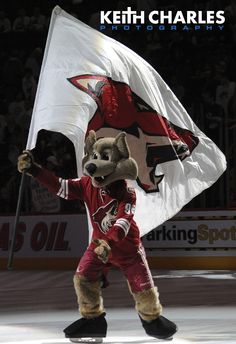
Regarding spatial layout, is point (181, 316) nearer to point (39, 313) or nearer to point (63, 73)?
point (39, 313)

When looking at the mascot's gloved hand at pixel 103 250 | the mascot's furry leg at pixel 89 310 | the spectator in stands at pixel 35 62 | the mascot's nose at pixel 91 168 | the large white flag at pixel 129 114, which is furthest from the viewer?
the spectator in stands at pixel 35 62

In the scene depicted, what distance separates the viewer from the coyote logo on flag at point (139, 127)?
24.7 ft

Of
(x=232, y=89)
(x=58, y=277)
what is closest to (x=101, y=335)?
(x=58, y=277)

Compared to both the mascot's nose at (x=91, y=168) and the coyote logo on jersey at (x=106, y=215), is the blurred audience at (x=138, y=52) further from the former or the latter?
the mascot's nose at (x=91, y=168)

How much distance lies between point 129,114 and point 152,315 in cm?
186

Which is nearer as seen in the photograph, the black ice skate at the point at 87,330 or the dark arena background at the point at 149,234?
the black ice skate at the point at 87,330

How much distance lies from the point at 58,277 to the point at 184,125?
7.41m

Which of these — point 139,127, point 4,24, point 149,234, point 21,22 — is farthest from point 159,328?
point 4,24

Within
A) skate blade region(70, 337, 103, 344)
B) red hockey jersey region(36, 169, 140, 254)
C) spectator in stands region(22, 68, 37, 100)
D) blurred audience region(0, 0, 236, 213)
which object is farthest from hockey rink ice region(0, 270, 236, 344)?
spectator in stands region(22, 68, 37, 100)

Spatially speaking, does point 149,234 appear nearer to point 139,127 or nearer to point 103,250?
point 139,127

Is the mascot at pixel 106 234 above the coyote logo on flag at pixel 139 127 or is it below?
below

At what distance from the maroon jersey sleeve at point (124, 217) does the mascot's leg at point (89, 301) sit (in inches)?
15.6

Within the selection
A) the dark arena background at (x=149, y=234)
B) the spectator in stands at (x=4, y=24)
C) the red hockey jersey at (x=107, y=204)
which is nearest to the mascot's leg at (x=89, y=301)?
the red hockey jersey at (x=107, y=204)

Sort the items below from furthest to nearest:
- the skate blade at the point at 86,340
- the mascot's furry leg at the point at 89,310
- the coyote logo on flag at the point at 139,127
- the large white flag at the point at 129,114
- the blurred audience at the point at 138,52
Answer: the blurred audience at the point at 138,52 → the coyote logo on flag at the point at 139,127 → the large white flag at the point at 129,114 → the skate blade at the point at 86,340 → the mascot's furry leg at the point at 89,310
